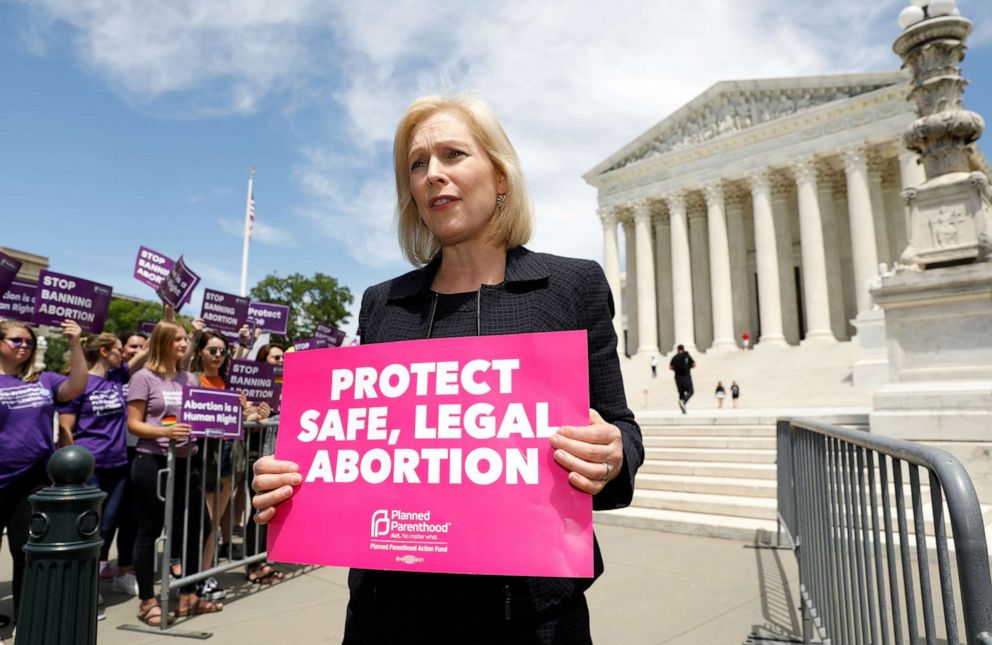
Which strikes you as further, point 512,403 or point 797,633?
point 797,633

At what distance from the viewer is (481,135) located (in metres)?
1.92

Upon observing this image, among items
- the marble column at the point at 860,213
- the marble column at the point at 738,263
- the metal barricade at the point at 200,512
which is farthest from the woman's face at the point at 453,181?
the marble column at the point at 738,263

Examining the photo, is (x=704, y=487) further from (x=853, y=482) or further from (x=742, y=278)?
(x=742, y=278)

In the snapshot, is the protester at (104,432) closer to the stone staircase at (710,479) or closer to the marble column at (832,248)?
the stone staircase at (710,479)

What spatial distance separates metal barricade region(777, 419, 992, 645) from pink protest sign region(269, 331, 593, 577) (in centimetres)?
98

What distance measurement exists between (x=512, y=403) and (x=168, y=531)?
4.48 meters

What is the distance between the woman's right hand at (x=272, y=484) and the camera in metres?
1.71

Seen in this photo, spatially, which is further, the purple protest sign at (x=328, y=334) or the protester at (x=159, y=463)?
the purple protest sign at (x=328, y=334)

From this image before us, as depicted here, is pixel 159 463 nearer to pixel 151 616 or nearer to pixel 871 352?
pixel 151 616

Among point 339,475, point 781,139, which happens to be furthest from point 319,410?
point 781,139

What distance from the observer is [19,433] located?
4809mm

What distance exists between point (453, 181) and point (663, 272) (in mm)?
45014

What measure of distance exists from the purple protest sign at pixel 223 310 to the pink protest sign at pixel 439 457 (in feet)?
24.4

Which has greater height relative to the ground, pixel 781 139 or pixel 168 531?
pixel 781 139
